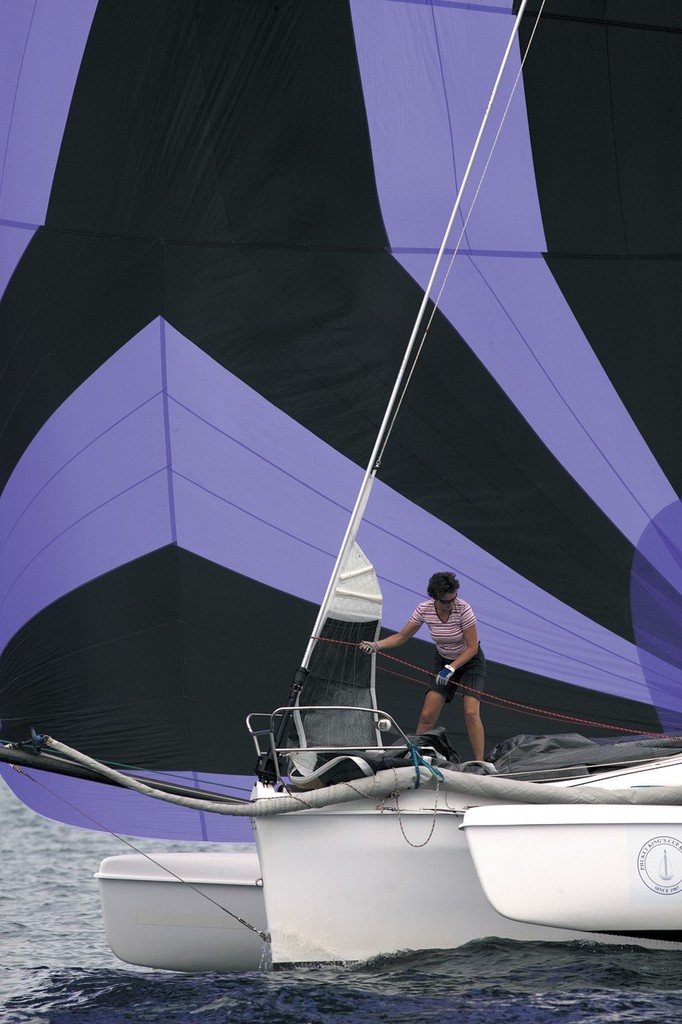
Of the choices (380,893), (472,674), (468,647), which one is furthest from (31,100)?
(380,893)

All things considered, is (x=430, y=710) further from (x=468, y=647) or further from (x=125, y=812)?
(x=125, y=812)

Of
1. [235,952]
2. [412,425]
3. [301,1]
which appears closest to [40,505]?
[412,425]

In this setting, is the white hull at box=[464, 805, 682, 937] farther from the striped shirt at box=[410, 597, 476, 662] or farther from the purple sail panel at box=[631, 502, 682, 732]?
the purple sail panel at box=[631, 502, 682, 732]

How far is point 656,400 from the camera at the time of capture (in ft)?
22.2

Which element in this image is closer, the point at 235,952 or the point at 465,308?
the point at 235,952

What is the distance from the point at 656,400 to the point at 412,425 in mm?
1193

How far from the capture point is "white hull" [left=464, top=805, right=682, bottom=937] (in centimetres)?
493

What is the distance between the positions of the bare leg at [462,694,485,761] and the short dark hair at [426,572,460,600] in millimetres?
546

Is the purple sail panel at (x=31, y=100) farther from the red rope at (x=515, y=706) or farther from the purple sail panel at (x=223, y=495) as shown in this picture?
the red rope at (x=515, y=706)

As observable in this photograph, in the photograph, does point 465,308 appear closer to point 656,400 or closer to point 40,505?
point 656,400

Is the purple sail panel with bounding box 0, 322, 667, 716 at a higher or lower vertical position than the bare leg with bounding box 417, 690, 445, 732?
higher

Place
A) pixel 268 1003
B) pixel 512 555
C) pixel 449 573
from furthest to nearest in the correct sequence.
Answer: pixel 512 555 → pixel 449 573 → pixel 268 1003

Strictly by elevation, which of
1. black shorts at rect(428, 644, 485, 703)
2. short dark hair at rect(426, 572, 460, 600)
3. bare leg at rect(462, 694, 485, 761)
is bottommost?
bare leg at rect(462, 694, 485, 761)

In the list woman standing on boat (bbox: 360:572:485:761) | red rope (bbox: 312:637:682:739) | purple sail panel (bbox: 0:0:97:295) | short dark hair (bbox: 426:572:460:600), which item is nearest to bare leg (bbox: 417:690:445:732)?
woman standing on boat (bbox: 360:572:485:761)
